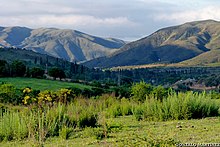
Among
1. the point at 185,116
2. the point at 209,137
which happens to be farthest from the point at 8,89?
the point at 209,137

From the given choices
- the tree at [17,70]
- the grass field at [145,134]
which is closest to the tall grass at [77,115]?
the grass field at [145,134]

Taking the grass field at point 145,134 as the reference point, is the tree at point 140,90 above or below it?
above

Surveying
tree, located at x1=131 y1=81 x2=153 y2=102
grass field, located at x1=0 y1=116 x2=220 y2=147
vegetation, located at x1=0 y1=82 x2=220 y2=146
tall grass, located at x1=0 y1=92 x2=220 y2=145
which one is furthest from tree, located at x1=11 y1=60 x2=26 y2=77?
grass field, located at x1=0 y1=116 x2=220 y2=147

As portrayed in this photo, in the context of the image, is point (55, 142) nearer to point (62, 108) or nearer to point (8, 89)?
point (62, 108)

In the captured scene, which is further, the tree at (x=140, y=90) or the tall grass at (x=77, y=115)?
the tree at (x=140, y=90)

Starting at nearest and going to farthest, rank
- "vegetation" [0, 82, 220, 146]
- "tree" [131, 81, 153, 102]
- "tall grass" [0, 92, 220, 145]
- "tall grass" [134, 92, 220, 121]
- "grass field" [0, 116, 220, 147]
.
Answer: "grass field" [0, 116, 220, 147] → "vegetation" [0, 82, 220, 146] → "tall grass" [0, 92, 220, 145] → "tall grass" [134, 92, 220, 121] → "tree" [131, 81, 153, 102]

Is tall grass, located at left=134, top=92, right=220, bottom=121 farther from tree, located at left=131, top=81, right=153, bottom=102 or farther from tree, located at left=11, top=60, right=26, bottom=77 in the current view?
tree, located at left=11, top=60, right=26, bottom=77

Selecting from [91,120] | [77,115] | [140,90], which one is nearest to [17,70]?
[140,90]

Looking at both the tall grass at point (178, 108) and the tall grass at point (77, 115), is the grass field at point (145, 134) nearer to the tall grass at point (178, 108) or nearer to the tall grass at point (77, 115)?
the tall grass at point (77, 115)

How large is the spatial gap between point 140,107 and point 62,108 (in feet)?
13.0

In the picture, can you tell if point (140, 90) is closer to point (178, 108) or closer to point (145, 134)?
point (178, 108)

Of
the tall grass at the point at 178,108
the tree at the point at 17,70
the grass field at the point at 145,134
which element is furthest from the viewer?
the tree at the point at 17,70

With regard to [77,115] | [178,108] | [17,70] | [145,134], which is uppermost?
[17,70]

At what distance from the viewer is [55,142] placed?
460 inches
